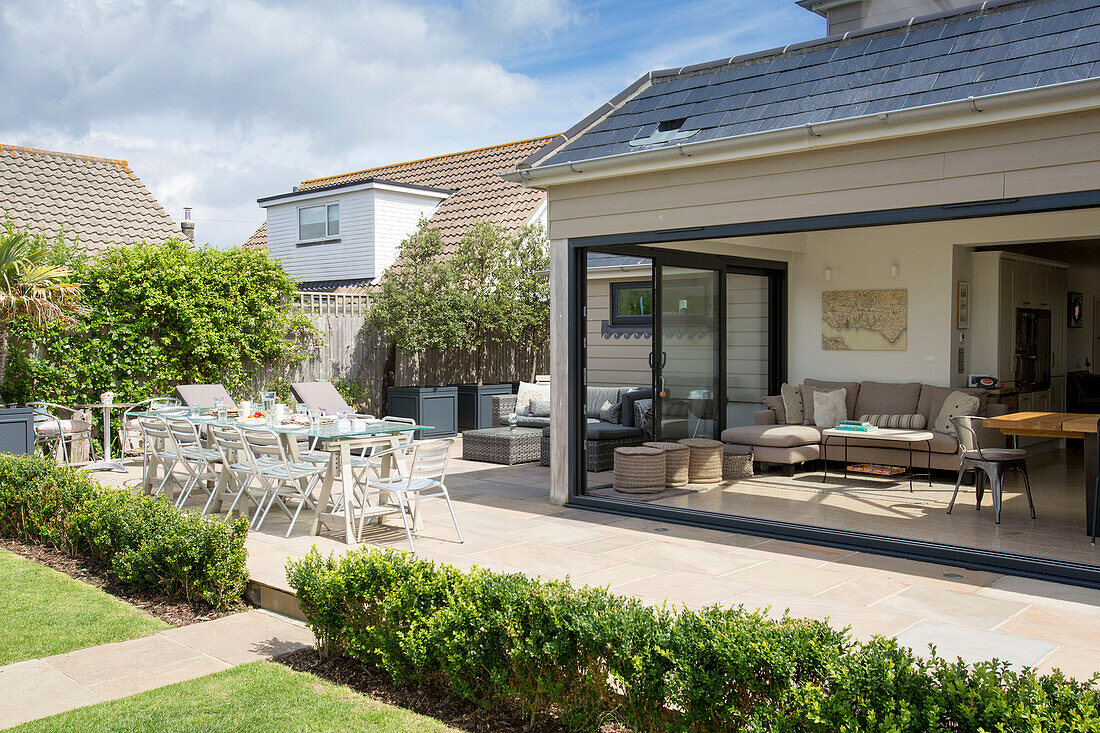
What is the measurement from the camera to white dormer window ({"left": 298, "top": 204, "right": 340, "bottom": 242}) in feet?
59.9

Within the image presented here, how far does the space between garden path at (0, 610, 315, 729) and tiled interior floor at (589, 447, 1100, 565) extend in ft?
14.1

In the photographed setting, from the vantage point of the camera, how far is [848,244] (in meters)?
11.0

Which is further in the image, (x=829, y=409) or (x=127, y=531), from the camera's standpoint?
(x=829, y=409)

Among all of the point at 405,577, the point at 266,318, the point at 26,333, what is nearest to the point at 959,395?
the point at 405,577

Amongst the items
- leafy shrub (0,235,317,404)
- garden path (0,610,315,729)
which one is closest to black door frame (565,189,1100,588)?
garden path (0,610,315,729)

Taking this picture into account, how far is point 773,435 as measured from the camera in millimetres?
10070

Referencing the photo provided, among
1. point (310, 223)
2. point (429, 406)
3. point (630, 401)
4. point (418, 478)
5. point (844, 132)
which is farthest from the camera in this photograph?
point (310, 223)

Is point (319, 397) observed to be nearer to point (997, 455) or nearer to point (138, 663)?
point (138, 663)

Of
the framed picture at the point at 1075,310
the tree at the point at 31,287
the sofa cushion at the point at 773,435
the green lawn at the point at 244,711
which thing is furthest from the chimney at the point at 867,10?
the green lawn at the point at 244,711

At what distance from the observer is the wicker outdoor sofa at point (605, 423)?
33.7 ft

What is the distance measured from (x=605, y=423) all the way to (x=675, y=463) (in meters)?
1.93

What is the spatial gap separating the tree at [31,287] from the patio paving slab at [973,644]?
30.6ft

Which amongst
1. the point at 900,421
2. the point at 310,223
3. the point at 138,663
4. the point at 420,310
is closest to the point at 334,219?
the point at 310,223

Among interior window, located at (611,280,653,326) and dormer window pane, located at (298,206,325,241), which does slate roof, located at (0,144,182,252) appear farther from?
interior window, located at (611,280,653,326)
